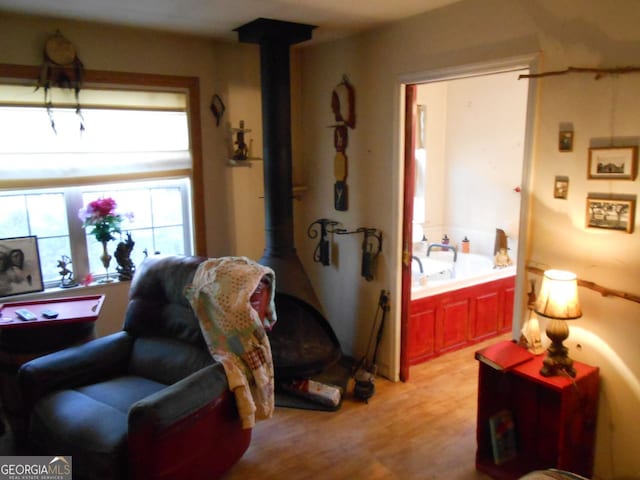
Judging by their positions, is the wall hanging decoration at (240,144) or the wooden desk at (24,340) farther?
the wall hanging decoration at (240,144)

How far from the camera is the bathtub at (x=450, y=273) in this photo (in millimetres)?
3816

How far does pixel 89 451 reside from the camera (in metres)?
2.13

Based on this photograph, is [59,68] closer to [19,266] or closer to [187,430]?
[19,266]

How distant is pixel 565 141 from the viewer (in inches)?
92.4

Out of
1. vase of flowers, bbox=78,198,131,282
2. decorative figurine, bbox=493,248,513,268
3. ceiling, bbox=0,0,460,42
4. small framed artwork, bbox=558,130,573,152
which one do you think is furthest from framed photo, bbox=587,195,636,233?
vase of flowers, bbox=78,198,131,282

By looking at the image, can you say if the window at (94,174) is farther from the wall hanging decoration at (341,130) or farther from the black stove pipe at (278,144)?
the wall hanging decoration at (341,130)

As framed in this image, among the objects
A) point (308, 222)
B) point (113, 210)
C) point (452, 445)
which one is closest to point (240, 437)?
point (452, 445)

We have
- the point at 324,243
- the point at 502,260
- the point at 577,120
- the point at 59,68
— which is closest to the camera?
the point at 577,120

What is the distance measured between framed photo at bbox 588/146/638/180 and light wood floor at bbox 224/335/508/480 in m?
1.61

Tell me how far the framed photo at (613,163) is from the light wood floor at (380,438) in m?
1.61

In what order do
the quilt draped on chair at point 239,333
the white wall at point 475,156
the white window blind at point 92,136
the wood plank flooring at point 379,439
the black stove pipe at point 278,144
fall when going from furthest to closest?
the white wall at point 475,156, the black stove pipe at point 278,144, the white window blind at point 92,136, the wood plank flooring at point 379,439, the quilt draped on chair at point 239,333

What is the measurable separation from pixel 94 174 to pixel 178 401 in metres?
1.90

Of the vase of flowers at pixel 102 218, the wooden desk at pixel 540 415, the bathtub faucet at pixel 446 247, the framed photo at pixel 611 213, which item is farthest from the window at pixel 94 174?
the framed photo at pixel 611 213

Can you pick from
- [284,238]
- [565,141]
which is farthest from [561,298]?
[284,238]
